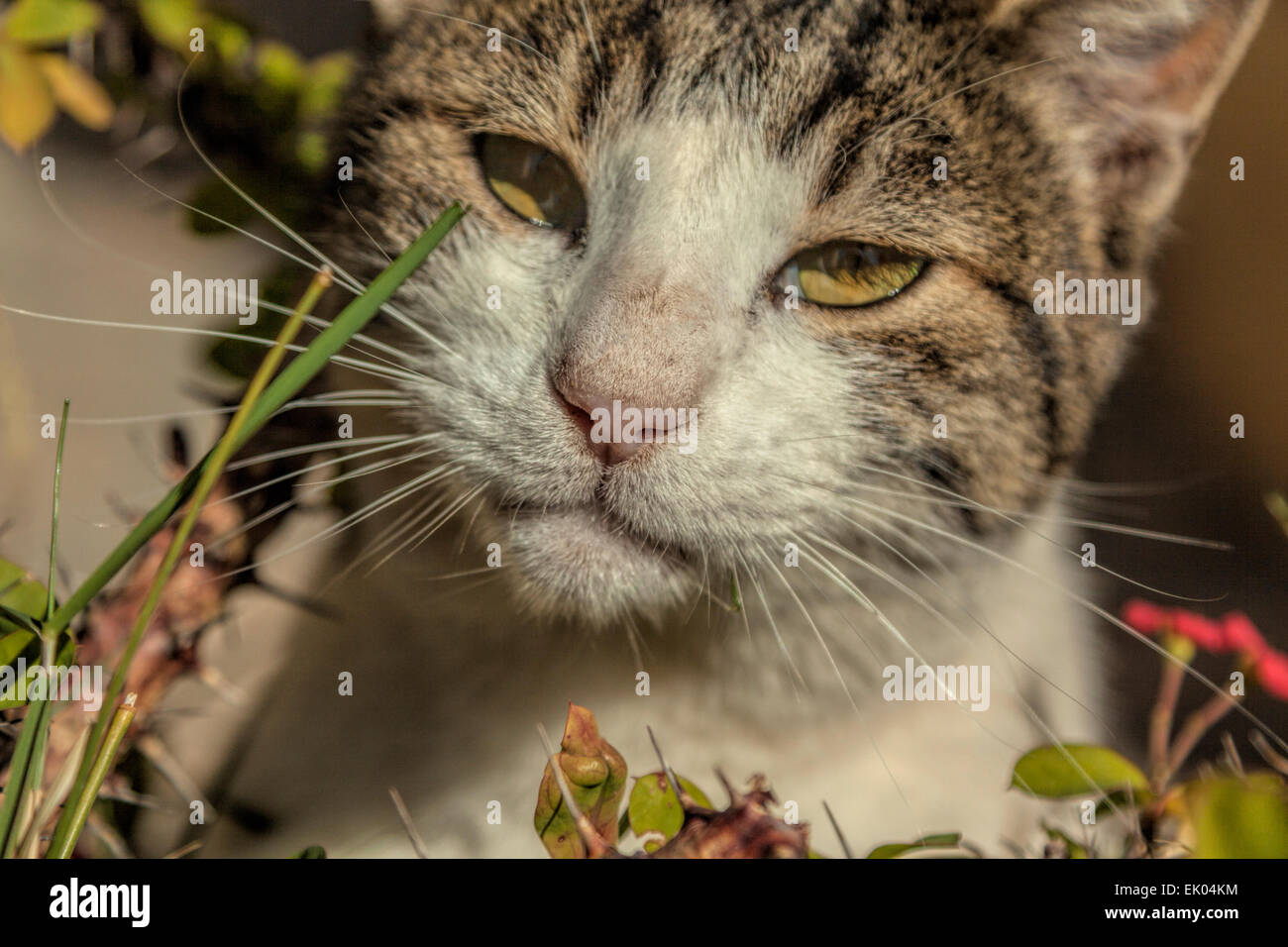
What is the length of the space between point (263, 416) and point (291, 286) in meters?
0.58

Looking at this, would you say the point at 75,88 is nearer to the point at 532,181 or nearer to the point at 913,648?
the point at 532,181

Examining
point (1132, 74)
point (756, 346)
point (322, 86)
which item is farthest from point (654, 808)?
point (322, 86)

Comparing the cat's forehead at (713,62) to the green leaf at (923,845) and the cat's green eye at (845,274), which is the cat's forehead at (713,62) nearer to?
the cat's green eye at (845,274)

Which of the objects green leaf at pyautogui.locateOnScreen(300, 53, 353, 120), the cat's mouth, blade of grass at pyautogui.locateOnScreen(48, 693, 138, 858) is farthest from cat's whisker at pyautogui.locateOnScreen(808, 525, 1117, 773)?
green leaf at pyautogui.locateOnScreen(300, 53, 353, 120)

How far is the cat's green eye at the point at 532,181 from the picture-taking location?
3.12 ft

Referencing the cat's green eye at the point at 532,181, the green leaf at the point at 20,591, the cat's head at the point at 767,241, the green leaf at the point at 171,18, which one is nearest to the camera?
the green leaf at the point at 20,591

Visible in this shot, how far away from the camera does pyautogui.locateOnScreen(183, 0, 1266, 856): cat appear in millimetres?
842

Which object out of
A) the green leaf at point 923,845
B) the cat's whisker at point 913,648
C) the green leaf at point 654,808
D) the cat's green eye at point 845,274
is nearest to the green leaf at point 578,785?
the green leaf at point 654,808

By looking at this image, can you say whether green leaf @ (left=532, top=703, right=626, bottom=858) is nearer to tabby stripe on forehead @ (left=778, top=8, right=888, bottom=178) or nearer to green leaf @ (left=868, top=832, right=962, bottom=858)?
green leaf @ (left=868, top=832, right=962, bottom=858)

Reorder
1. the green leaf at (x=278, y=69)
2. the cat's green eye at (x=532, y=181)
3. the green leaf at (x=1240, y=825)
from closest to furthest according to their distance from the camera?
the green leaf at (x=1240, y=825)
the cat's green eye at (x=532, y=181)
the green leaf at (x=278, y=69)

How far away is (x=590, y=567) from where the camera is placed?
0.91 metres

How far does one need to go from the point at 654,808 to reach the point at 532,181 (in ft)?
2.02
